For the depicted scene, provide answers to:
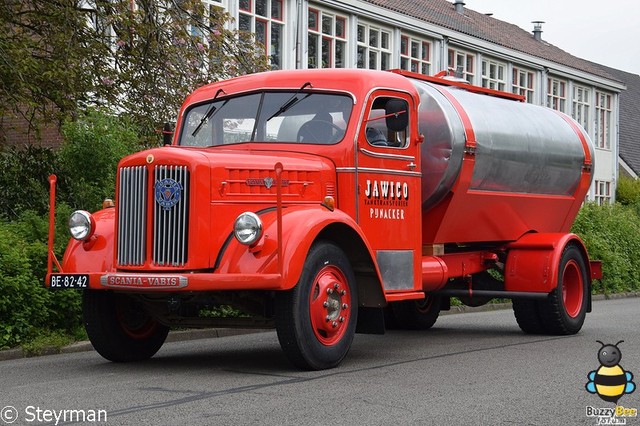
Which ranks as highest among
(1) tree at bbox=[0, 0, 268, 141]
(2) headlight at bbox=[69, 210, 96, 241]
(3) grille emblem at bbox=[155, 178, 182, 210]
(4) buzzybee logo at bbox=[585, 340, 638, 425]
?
(1) tree at bbox=[0, 0, 268, 141]

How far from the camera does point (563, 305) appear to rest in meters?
13.8

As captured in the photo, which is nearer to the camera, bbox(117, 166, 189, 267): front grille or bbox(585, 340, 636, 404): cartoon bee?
bbox(585, 340, 636, 404): cartoon bee

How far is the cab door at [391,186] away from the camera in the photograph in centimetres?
1104

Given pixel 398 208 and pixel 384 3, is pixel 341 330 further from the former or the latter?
pixel 384 3

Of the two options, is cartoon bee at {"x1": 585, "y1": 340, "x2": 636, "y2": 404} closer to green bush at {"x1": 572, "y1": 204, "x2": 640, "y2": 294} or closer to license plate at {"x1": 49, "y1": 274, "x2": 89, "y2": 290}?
license plate at {"x1": 49, "y1": 274, "x2": 89, "y2": 290}

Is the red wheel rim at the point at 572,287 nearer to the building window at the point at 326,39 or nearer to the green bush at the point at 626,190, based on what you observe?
the building window at the point at 326,39

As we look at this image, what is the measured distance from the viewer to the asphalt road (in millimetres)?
7555

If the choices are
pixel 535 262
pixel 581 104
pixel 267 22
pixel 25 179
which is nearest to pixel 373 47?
pixel 267 22

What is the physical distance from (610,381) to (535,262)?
527cm

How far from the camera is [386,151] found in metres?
11.3

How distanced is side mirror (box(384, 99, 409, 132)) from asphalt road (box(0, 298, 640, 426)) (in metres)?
2.27

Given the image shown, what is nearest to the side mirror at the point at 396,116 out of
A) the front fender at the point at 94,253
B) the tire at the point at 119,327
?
the front fender at the point at 94,253

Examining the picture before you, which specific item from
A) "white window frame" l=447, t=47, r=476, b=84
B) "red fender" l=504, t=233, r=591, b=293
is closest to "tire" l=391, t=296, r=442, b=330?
"red fender" l=504, t=233, r=591, b=293

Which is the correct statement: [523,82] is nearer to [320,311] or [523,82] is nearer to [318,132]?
[318,132]
